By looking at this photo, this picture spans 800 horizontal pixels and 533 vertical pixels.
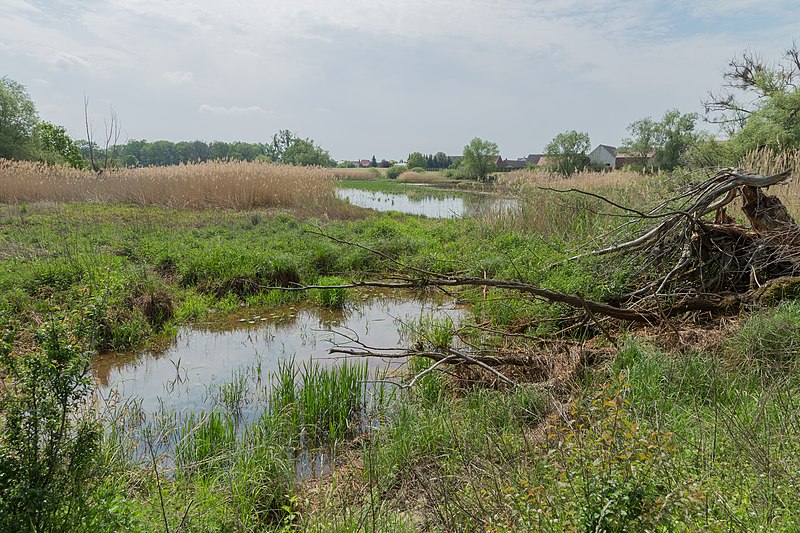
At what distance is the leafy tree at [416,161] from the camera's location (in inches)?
3417

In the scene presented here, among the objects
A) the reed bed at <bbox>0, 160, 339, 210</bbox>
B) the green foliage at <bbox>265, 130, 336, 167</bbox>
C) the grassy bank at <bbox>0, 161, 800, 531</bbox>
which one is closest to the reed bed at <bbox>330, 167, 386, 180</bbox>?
the green foliage at <bbox>265, 130, 336, 167</bbox>

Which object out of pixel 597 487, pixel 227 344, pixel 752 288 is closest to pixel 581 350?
pixel 752 288

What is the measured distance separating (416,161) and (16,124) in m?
63.9

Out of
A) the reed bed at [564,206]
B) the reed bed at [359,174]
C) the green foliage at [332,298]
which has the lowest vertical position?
the green foliage at [332,298]

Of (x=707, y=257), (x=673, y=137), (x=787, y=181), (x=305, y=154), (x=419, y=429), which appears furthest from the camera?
(x=305, y=154)

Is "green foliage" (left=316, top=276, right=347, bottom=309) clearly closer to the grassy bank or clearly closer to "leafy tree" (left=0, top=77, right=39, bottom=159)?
the grassy bank

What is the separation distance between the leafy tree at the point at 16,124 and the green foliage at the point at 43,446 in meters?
34.7

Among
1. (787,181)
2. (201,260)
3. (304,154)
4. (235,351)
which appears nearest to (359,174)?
(304,154)

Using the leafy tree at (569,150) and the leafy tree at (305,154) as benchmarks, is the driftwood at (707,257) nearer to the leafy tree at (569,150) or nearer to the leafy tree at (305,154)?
the leafy tree at (569,150)

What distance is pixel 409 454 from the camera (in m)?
3.49

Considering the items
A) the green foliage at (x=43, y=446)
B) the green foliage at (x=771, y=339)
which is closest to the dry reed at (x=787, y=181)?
the green foliage at (x=771, y=339)

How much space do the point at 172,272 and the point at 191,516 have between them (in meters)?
6.78

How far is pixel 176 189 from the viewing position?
16.5 meters

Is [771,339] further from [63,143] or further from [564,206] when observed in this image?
[63,143]
